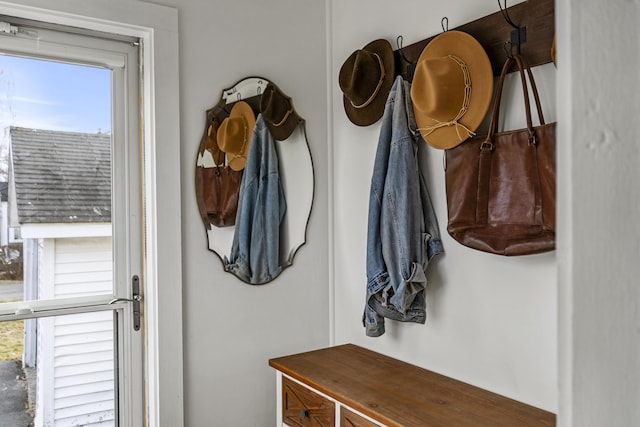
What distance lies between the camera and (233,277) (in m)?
2.14

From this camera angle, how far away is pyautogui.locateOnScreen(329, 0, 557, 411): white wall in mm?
1490

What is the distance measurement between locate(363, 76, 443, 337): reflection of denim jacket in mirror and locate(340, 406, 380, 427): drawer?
14.2 inches

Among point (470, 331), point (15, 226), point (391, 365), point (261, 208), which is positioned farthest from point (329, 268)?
point (15, 226)

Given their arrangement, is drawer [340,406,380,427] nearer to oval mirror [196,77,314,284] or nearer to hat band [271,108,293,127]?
oval mirror [196,77,314,284]

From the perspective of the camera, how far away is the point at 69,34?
190 centimetres

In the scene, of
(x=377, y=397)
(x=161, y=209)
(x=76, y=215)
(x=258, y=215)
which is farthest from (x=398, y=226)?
(x=76, y=215)

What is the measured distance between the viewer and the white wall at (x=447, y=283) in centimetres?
149

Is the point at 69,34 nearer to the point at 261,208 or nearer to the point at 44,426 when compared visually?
the point at 261,208

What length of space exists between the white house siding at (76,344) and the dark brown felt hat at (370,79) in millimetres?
1178

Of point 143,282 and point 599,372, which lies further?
point 143,282

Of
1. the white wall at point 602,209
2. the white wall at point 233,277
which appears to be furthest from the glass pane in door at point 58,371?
the white wall at point 602,209

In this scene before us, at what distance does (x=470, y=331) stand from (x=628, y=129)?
5.12 ft

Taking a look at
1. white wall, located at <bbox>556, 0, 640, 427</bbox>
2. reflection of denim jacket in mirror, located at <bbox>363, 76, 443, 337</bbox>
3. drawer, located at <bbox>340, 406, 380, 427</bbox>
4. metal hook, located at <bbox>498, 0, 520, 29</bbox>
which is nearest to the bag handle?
metal hook, located at <bbox>498, 0, 520, 29</bbox>

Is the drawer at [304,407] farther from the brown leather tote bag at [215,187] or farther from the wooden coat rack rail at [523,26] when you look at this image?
the wooden coat rack rail at [523,26]
